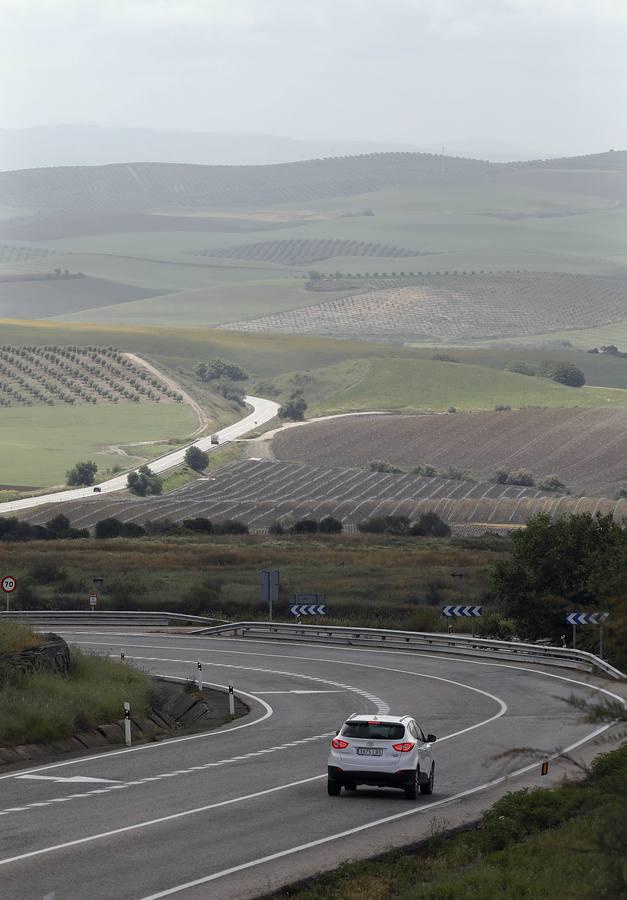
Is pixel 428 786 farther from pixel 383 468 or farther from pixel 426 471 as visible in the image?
pixel 383 468

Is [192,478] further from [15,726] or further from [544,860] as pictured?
[544,860]

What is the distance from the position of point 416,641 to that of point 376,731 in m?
32.9

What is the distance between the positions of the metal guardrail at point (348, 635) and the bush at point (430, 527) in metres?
42.4

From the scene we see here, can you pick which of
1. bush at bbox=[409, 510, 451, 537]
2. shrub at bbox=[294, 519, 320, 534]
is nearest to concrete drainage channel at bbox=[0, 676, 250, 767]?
shrub at bbox=[294, 519, 320, 534]

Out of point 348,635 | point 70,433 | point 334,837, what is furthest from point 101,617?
point 70,433

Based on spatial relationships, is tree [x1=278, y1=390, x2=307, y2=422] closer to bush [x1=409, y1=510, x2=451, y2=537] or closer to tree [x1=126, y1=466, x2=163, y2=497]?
tree [x1=126, y1=466, x2=163, y2=497]

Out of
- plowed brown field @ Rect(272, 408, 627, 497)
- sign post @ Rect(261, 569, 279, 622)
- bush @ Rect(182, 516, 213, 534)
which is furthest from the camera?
plowed brown field @ Rect(272, 408, 627, 497)

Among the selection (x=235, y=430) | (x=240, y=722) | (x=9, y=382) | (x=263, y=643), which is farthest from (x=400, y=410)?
(x=240, y=722)

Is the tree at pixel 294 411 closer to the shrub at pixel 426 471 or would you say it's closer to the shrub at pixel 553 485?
the shrub at pixel 426 471

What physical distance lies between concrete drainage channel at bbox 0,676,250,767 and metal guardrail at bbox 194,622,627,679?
1190cm

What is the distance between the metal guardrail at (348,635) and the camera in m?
48.8

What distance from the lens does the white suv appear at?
22.8 m

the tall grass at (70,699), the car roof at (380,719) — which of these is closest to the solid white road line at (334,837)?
the car roof at (380,719)

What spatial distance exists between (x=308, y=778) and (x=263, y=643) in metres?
31.0
